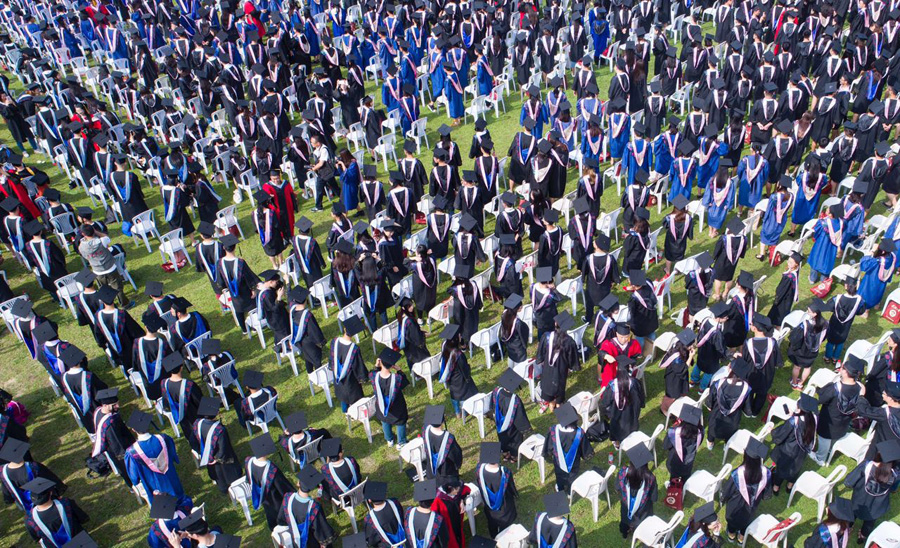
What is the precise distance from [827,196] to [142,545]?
36.1ft

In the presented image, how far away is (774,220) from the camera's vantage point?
11.1m

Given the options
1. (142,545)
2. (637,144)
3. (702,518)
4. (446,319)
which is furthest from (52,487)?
(637,144)

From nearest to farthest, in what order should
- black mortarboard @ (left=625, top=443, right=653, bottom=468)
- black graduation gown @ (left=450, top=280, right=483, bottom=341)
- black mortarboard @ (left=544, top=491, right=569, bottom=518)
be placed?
black mortarboard @ (left=544, top=491, right=569, bottom=518), black mortarboard @ (left=625, top=443, right=653, bottom=468), black graduation gown @ (left=450, top=280, right=483, bottom=341)

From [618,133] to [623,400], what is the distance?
21.6 feet

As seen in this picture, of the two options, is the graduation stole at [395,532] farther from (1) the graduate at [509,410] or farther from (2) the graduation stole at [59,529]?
(2) the graduation stole at [59,529]

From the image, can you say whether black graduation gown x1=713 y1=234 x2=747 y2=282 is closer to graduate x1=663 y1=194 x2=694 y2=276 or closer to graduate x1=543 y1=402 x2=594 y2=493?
graduate x1=663 y1=194 x2=694 y2=276

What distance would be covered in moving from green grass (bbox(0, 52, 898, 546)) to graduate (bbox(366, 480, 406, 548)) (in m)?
1.01

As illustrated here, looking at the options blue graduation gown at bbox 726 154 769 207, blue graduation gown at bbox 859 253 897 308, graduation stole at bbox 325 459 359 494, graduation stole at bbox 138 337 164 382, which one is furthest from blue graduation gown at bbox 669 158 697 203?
graduation stole at bbox 138 337 164 382

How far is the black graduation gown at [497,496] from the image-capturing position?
7512 mm

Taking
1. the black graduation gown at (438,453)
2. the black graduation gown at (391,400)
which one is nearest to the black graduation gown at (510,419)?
the black graduation gown at (438,453)

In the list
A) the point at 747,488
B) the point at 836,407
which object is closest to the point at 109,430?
the point at 747,488

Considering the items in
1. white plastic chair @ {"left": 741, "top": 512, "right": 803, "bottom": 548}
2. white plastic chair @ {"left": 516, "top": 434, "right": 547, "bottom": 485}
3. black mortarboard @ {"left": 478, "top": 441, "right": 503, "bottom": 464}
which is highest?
black mortarboard @ {"left": 478, "top": 441, "right": 503, "bottom": 464}

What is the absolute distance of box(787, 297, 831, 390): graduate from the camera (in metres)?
8.87

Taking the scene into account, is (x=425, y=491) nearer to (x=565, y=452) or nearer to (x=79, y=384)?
(x=565, y=452)
